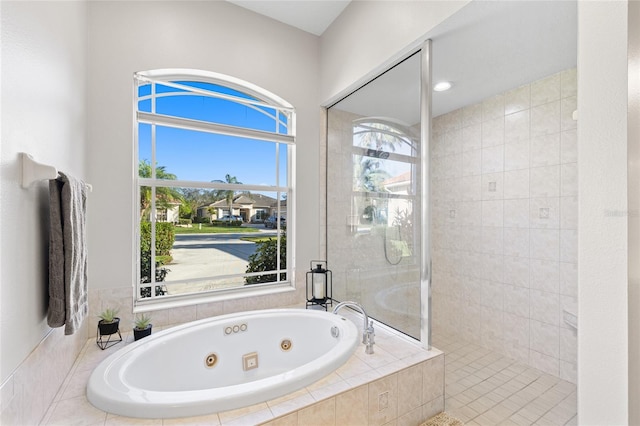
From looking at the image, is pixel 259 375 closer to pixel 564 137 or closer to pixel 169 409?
pixel 169 409

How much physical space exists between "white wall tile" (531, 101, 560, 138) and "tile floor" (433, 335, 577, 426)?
2.08 m

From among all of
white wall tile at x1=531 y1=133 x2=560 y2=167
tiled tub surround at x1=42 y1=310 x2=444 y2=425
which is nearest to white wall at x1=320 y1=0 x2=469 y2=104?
white wall tile at x1=531 y1=133 x2=560 y2=167

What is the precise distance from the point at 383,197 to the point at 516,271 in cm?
155

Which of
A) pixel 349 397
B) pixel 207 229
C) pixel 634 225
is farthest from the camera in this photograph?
pixel 207 229

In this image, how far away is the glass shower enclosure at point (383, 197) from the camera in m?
1.97

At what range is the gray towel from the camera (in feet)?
3.82

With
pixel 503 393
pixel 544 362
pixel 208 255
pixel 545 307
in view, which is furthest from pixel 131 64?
pixel 544 362

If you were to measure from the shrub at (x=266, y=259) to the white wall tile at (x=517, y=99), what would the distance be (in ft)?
8.21

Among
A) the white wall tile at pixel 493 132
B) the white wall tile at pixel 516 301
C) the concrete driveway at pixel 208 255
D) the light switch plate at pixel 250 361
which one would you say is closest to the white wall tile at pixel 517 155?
the white wall tile at pixel 493 132

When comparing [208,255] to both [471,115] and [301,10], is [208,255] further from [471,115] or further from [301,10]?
[471,115]

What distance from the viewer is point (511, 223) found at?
274 cm

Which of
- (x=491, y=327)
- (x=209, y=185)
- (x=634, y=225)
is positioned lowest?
(x=491, y=327)

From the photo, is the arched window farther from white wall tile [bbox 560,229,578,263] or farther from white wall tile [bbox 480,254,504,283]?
white wall tile [bbox 560,229,578,263]

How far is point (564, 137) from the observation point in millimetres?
2391
